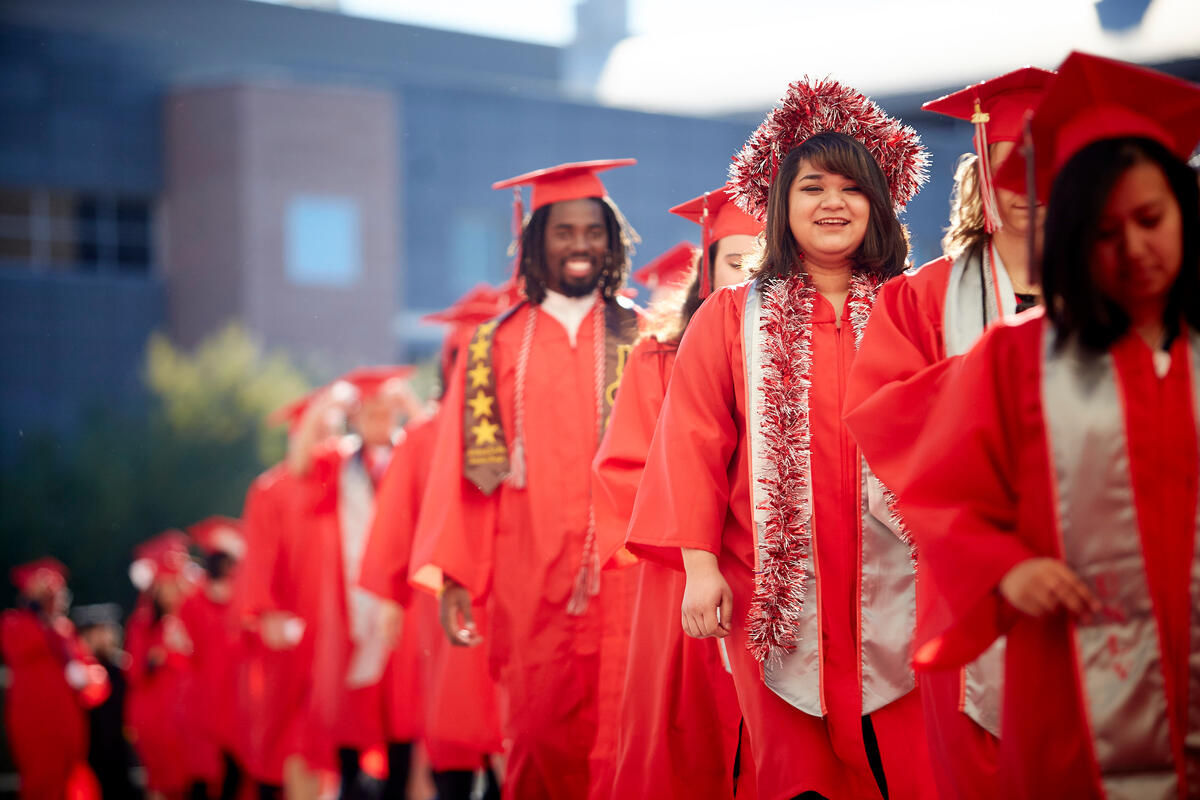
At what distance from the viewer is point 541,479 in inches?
189

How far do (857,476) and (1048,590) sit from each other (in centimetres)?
104

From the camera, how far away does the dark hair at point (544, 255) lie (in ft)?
16.6

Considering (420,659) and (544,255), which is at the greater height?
(544,255)

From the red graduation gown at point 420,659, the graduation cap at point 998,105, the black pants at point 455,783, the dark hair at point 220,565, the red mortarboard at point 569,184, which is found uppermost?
the graduation cap at point 998,105

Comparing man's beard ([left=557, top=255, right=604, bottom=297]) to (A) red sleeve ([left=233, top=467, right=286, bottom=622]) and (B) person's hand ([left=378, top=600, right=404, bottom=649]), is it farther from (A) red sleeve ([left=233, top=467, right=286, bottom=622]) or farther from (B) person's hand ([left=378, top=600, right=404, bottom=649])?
(A) red sleeve ([left=233, top=467, right=286, bottom=622])

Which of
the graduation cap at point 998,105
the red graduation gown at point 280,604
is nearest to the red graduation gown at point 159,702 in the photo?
the red graduation gown at point 280,604

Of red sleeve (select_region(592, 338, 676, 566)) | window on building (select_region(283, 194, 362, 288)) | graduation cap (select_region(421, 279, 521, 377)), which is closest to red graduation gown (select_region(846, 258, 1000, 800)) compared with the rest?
red sleeve (select_region(592, 338, 676, 566))

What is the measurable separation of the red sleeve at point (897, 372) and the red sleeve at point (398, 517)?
318 cm

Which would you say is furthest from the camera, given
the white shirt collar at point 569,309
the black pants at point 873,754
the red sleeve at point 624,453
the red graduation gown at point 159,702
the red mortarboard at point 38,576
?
the red graduation gown at point 159,702

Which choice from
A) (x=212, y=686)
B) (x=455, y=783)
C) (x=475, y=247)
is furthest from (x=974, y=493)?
(x=475, y=247)

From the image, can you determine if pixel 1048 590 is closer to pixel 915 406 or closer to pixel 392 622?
pixel 915 406

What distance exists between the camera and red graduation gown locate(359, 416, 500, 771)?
5.49m

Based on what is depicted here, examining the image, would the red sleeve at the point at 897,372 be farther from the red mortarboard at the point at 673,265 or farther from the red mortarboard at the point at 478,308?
the red mortarboard at the point at 478,308

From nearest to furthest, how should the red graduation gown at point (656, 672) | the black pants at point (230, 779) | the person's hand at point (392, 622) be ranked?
the red graduation gown at point (656, 672) < the person's hand at point (392, 622) < the black pants at point (230, 779)
